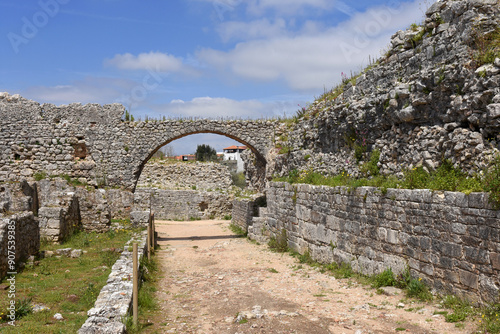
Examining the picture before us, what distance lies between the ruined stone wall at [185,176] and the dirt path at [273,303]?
733 inches

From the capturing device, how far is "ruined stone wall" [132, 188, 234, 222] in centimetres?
2680

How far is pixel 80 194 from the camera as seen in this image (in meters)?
14.5

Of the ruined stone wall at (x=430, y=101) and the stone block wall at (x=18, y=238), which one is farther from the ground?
the ruined stone wall at (x=430, y=101)

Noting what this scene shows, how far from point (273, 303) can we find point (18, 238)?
5649 mm

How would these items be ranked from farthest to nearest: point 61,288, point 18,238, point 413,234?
point 18,238 → point 61,288 → point 413,234

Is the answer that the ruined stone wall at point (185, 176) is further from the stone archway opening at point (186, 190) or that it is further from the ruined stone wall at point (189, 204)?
the ruined stone wall at point (189, 204)

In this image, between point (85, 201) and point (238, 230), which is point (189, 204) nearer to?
point (238, 230)

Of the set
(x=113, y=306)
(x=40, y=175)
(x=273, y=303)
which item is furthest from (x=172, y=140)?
(x=113, y=306)

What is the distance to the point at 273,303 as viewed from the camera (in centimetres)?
705

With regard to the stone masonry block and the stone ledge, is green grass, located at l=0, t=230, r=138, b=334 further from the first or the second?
the stone masonry block

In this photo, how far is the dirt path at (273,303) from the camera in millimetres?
5738

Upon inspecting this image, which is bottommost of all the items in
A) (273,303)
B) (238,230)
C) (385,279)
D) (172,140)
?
(238,230)

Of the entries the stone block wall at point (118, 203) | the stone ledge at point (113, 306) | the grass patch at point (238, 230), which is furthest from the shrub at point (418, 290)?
the stone block wall at point (118, 203)

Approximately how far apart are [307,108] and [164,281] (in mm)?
9008
